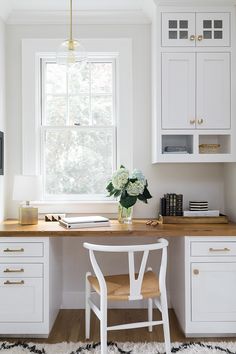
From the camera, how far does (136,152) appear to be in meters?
3.29

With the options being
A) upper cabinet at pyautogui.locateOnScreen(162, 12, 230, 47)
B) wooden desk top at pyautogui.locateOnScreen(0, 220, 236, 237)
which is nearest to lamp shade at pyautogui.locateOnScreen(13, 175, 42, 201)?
wooden desk top at pyautogui.locateOnScreen(0, 220, 236, 237)

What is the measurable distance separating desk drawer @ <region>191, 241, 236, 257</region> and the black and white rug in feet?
2.15

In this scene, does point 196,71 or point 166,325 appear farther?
point 196,71

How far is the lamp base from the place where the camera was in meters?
2.94

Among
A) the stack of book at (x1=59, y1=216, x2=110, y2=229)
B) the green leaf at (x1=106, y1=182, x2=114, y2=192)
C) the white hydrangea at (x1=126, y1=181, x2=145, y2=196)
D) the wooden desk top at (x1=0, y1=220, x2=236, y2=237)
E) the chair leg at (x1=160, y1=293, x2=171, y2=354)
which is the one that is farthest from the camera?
the green leaf at (x1=106, y1=182, x2=114, y2=192)

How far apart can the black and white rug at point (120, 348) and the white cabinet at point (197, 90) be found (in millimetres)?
1711

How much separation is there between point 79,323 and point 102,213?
3.21ft

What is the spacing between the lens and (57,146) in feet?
11.0

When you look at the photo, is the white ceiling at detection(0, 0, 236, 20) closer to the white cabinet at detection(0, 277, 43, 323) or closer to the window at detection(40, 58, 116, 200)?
the window at detection(40, 58, 116, 200)

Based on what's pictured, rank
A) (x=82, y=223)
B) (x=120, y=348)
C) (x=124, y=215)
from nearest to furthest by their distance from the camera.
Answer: (x=120, y=348), (x=82, y=223), (x=124, y=215)

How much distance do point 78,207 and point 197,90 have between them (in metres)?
1.50

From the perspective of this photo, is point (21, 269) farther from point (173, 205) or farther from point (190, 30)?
point (190, 30)

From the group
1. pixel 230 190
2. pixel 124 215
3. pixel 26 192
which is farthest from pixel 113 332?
pixel 230 190

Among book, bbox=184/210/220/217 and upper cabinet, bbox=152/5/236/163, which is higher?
upper cabinet, bbox=152/5/236/163
